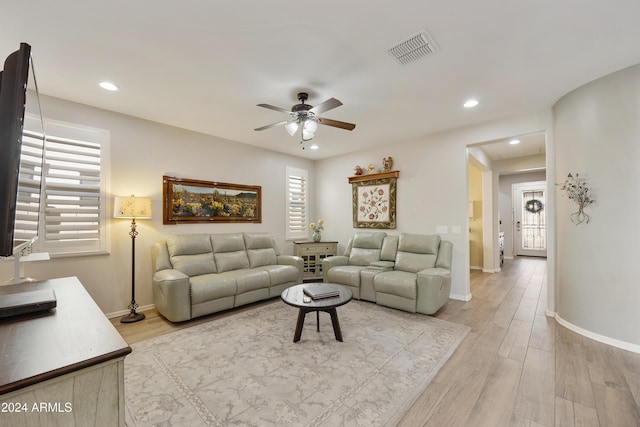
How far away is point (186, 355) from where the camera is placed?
253 centimetres

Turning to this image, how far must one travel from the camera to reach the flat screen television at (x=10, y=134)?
989 mm

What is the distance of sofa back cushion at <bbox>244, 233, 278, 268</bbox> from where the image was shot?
4.48 m

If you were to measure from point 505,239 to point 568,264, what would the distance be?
6.24 m

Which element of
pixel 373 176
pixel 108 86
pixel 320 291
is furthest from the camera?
pixel 373 176

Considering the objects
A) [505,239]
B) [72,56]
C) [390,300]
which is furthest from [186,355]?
[505,239]

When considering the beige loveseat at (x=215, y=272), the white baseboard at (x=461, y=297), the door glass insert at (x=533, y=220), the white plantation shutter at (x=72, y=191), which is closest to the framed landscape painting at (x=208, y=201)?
the beige loveseat at (x=215, y=272)

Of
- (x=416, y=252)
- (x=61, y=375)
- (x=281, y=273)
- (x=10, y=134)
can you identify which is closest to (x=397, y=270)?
(x=416, y=252)

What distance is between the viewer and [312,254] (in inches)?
214

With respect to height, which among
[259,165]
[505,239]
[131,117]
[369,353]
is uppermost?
[131,117]

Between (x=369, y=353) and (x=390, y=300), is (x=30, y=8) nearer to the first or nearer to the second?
(x=369, y=353)

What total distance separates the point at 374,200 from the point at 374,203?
0.06 m

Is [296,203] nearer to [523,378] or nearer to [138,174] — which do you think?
[138,174]

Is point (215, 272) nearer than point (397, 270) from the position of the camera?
Yes

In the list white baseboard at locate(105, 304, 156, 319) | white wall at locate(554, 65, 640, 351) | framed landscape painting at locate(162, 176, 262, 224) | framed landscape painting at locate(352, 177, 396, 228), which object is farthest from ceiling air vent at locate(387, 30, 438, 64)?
white baseboard at locate(105, 304, 156, 319)
